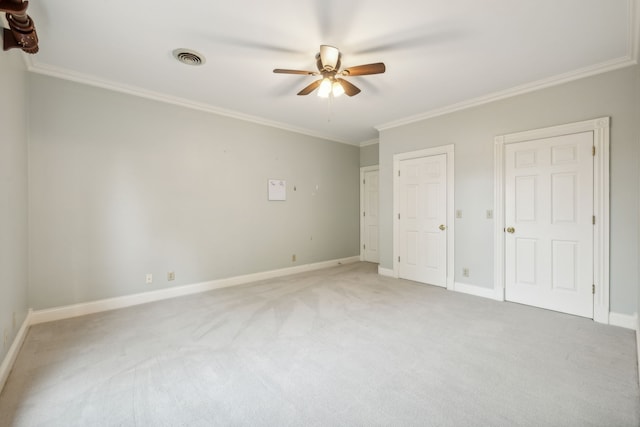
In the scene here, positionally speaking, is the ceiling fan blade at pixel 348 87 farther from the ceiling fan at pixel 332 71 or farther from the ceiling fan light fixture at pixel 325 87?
the ceiling fan light fixture at pixel 325 87

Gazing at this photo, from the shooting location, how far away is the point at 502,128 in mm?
3617

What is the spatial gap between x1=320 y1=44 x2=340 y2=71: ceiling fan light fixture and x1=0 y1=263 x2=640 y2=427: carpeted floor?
246cm

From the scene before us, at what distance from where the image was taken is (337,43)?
252 cm

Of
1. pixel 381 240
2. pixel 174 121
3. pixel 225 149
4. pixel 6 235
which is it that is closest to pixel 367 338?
pixel 381 240

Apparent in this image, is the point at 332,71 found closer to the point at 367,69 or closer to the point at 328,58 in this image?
the point at 328,58

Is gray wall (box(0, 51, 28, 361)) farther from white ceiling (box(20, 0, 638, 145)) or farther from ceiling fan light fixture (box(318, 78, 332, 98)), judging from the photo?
ceiling fan light fixture (box(318, 78, 332, 98))

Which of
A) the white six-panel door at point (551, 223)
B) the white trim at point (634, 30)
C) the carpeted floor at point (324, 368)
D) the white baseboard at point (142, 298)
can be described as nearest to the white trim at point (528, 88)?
the white trim at point (634, 30)

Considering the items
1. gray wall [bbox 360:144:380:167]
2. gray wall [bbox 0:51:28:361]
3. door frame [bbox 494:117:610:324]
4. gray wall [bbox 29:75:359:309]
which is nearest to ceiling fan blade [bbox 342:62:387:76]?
door frame [bbox 494:117:610:324]

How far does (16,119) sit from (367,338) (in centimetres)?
362

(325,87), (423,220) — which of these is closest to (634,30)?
(325,87)

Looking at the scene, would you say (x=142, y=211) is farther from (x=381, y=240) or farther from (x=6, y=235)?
(x=381, y=240)

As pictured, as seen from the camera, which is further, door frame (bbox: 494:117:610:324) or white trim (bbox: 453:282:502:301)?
white trim (bbox: 453:282:502:301)

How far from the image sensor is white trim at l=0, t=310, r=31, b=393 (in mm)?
1920

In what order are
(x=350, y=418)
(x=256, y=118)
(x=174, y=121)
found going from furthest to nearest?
(x=256, y=118)
(x=174, y=121)
(x=350, y=418)
